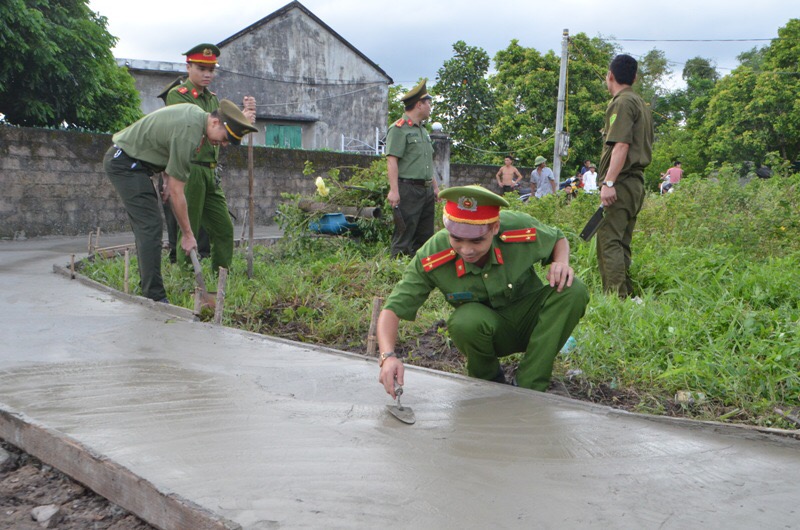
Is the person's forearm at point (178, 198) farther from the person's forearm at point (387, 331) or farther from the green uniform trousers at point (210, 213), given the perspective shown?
the person's forearm at point (387, 331)

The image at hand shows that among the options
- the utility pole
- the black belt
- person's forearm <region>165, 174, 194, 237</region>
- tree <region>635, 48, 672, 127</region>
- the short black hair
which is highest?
tree <region>635, 48, 672, 127</region>

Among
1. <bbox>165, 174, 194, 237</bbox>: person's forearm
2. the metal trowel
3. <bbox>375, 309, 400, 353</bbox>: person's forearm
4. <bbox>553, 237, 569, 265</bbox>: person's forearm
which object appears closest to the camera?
the metal trowel

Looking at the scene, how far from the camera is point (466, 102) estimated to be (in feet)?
93.3

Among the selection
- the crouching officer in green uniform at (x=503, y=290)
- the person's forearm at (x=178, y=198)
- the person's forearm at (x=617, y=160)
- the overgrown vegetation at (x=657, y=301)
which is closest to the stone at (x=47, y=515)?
the crouching officer in green uniform at (x=503, y=290)

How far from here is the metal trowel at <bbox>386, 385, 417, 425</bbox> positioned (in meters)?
2.99

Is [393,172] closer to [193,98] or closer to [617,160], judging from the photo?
[193,98]

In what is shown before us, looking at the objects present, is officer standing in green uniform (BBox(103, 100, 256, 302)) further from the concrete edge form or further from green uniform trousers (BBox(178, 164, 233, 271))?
the concrete edge form

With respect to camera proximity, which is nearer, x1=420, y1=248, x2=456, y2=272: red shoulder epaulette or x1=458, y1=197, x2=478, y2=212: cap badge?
x1=458, y1=197, x2=478, y2=212: cap badge

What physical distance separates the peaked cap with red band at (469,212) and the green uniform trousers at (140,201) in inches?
122

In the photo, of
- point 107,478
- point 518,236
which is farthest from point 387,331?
point 107,478

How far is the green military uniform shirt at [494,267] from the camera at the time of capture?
3.48m

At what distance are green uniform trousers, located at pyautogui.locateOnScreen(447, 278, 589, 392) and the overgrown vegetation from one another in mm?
459

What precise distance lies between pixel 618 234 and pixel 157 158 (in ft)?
10.7

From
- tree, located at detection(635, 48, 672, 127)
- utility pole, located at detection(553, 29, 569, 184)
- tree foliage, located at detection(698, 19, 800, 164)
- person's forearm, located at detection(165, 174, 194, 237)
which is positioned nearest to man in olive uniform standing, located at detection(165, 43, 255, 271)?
person's forearm, located at detection(165, 174, 194, 237)
